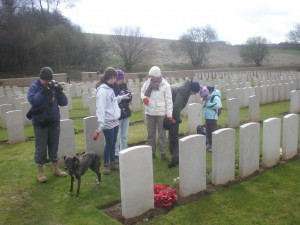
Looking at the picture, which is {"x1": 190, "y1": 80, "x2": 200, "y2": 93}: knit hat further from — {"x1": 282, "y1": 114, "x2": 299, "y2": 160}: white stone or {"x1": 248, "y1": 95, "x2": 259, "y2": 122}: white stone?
{"x1": 248, "y1": 95, "x2": 259, "y2": 122}: white stone

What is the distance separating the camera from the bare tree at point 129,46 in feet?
127

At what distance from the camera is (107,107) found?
18.2 feet

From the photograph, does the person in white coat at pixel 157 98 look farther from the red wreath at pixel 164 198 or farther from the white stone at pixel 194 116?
the white stone at pixel 194 116

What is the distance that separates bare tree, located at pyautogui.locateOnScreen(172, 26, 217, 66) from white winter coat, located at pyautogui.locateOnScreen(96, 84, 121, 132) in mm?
40070

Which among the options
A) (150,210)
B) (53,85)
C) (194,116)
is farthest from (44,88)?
(194,116)

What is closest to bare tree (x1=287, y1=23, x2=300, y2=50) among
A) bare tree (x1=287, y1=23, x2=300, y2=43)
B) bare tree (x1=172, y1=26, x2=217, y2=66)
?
bare tree (x1=287, y1=23, x2=300, y2=43)

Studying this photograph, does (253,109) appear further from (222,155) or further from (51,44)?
(51,44)

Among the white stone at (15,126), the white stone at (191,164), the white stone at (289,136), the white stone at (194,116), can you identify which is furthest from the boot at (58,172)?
the white stone at (289,136)

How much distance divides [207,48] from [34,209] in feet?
140

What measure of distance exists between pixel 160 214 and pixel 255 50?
46.0 meters

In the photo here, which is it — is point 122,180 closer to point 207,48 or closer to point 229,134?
point 229,134

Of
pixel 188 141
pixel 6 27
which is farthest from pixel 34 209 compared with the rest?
pixel 6 27

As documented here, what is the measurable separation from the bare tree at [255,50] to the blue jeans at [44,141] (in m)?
44.8

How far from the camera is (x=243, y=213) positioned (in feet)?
14.5
